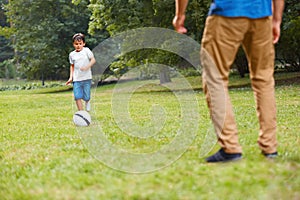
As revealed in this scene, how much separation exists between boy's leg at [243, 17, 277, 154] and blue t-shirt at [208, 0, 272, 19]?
0.49 feet

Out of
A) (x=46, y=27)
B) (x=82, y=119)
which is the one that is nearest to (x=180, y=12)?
(x=82, y=119)

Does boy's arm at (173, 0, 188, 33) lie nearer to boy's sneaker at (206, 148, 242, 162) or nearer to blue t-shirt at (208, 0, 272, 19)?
blue t-shirt at (208, 0, 272, 19)

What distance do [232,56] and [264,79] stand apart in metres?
0.33

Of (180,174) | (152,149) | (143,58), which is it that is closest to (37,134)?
(152,149)

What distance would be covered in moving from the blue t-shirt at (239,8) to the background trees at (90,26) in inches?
490

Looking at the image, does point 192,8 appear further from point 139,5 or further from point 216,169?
point 216,169

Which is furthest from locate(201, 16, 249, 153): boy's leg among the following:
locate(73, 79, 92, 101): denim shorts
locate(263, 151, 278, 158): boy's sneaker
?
locate(73, 79, 92, 101): denim shorts

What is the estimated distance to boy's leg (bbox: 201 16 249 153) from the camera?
11.0ft

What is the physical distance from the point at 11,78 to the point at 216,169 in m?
33.3

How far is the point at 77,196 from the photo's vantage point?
2.78 m

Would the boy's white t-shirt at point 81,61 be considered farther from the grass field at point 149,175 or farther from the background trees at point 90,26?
the background trees at point 90,26

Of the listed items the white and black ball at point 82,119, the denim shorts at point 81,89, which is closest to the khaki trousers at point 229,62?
the white and black ball at point 82,119

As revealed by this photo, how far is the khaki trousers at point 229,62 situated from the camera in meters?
3.36

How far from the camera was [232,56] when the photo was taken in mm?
3436
